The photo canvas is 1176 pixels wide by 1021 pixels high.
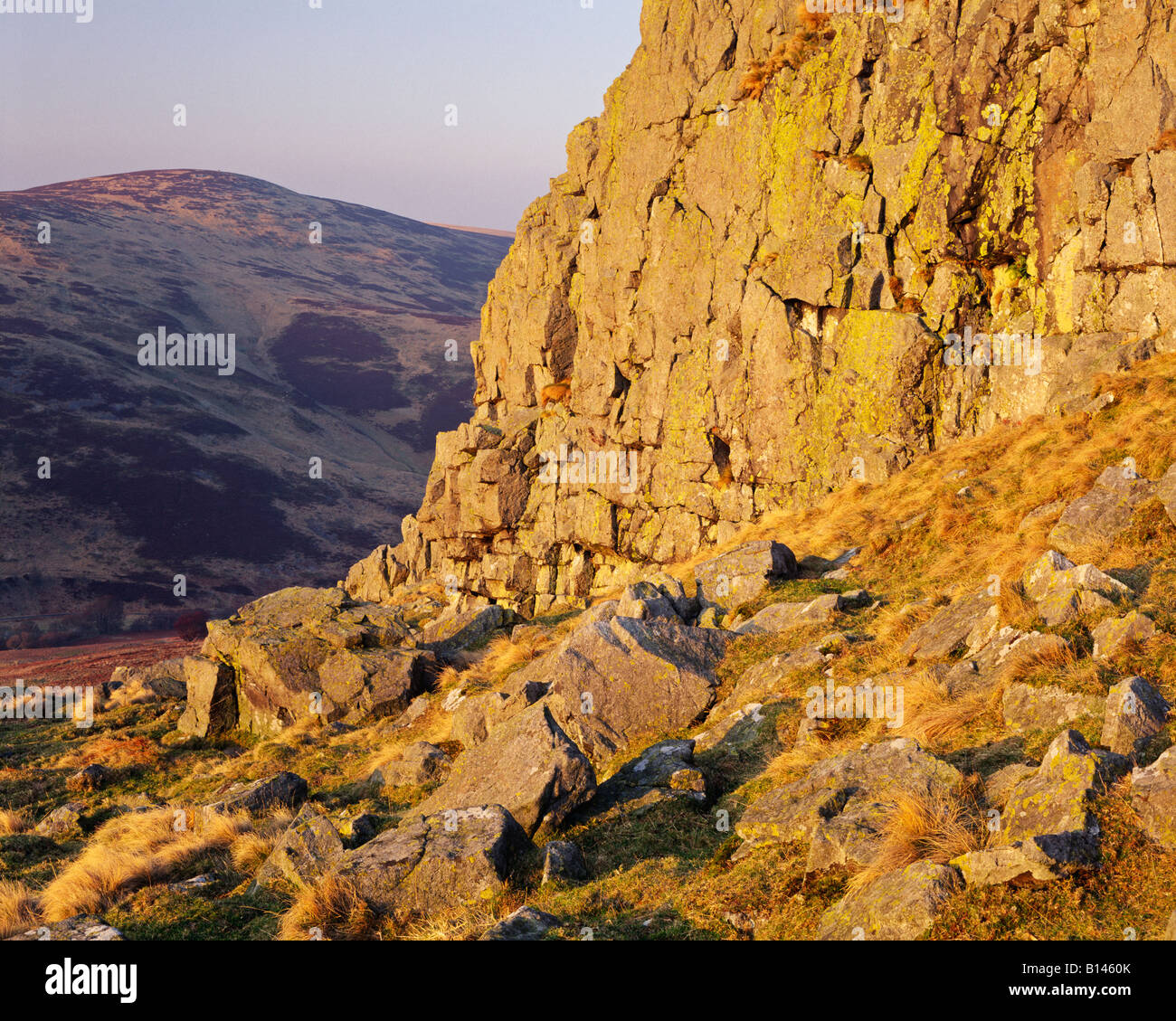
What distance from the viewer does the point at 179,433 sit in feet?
385

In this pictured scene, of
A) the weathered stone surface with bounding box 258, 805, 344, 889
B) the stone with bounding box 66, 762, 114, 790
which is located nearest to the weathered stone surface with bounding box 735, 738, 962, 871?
the weathered stone surface with bounding box 258, 805, 344, 889

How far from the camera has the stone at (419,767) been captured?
16266 mm

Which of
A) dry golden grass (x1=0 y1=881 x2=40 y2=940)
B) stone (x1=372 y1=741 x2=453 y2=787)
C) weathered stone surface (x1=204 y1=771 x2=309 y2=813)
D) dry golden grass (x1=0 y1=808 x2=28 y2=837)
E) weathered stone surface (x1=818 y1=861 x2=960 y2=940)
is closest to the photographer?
weathered stone surface (x1=818 y1=861 x2=960 y2=940)

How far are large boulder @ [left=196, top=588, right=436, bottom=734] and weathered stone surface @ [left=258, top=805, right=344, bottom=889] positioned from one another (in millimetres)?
12920

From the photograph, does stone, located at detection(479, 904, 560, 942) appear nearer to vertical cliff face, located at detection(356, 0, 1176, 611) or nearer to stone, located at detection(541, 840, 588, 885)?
stone, located at detection(541, 840, 588, 885)

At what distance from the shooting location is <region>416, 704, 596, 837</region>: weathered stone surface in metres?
11.0

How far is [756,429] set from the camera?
35062mm

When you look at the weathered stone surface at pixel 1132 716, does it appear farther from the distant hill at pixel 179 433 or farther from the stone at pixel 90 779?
the distant hill at pixel 179 433

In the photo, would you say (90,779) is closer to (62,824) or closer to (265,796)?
(62,824)

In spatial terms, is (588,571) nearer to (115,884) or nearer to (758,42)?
(758,42)

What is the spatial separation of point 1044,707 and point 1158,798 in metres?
2.43

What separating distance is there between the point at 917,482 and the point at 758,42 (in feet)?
69.6
